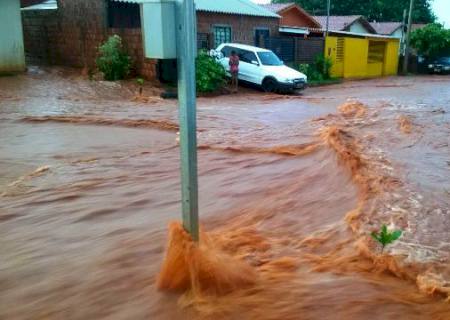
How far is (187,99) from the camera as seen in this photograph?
2.93 metres

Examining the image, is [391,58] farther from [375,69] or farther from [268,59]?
[268,59]

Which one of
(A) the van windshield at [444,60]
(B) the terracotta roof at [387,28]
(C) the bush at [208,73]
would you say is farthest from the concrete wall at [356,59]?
(C) the bush at [208,73]

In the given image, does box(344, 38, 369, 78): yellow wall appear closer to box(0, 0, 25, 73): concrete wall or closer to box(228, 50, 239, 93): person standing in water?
box(228, 50, 239, 93): person standing in water

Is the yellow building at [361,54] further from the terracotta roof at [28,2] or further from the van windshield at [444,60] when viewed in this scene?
the terracotta roof at [28,2]

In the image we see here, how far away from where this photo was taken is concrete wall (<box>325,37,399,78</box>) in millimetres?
25922

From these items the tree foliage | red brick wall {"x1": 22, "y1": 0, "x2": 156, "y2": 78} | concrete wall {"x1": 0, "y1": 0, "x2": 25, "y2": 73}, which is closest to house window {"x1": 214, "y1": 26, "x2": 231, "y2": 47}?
red brick wall {"x1": 22, "y1": 0, "x2": 156, "y2": 78}

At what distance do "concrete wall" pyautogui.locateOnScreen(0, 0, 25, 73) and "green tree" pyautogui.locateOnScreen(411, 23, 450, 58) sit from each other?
2545cm

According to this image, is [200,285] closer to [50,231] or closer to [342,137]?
[50,231]

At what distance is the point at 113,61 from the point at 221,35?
670 cm

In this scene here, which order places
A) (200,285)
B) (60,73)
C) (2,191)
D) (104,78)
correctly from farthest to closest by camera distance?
(60,73) < (104,78) < (2,191) < (200,285)

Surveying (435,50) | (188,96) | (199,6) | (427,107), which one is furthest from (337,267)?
(435,50)

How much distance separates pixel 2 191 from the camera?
20.0ft

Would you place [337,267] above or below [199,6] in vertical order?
below

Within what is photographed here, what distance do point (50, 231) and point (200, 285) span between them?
211 centimetres
